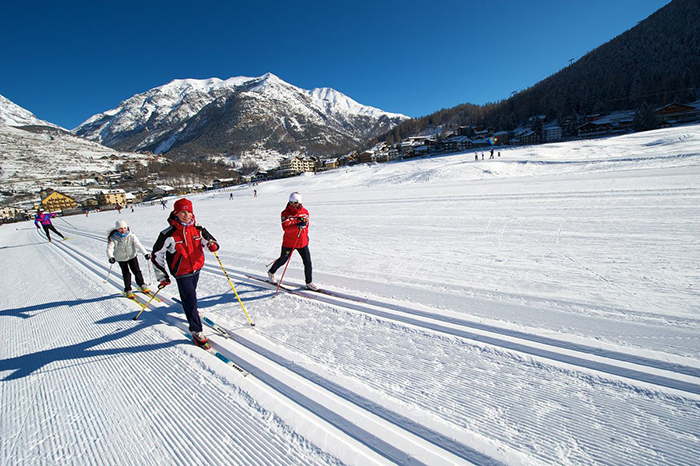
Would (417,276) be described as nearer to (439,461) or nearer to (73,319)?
(439,461)

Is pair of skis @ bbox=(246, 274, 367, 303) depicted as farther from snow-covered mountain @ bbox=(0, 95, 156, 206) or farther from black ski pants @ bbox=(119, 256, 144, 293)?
snow-covered mountain @ bbox=(0, 95, 156, 206)

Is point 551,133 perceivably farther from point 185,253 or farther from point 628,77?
point 185,253

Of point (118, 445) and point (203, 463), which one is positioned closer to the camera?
point (203, 463)

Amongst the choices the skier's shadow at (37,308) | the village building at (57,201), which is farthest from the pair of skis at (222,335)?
the village building at (57,201)

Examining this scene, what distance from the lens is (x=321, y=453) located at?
6.19 feet

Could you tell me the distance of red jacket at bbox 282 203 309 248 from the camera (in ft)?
14.2

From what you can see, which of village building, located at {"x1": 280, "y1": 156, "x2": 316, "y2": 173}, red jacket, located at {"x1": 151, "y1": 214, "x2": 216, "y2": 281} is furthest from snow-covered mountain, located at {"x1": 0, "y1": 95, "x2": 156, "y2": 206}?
red jacket, located at {"x1": 151, "y1": 214, "x2": 216, "y2": 281}

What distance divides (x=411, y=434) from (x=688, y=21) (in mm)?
111973

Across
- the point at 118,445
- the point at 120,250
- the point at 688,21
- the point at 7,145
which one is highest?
the point at 7,145

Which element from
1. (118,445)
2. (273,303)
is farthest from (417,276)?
(118,445)

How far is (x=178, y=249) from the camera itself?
3080mm

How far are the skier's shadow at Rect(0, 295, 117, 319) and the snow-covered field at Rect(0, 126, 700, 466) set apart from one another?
5 centimetres

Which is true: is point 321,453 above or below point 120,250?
below

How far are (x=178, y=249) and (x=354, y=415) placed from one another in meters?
2.49
